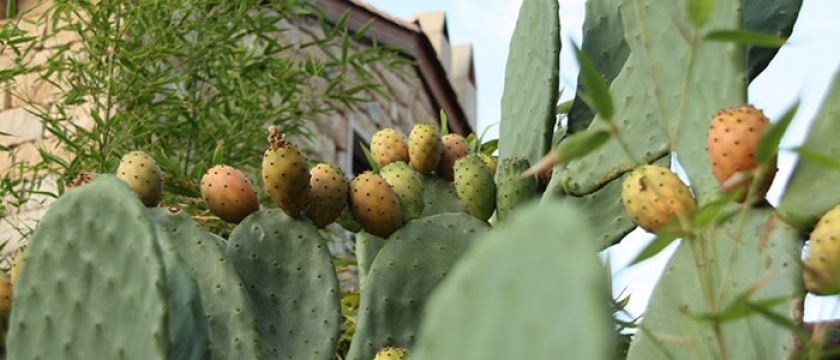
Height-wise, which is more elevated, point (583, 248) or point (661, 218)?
point (583, 248)

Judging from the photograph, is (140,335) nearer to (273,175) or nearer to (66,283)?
(66,283)

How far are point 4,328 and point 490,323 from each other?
1138 millimetres

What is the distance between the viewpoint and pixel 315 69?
4211mm

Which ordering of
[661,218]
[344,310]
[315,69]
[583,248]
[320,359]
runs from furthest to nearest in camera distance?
[315,69], [344,310], [320,359], [661,218], [583,248]

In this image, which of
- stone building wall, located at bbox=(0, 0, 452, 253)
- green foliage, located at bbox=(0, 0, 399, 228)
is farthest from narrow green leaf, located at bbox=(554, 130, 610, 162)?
stone building wall, located at bbox=(0, 0, 452, 253)

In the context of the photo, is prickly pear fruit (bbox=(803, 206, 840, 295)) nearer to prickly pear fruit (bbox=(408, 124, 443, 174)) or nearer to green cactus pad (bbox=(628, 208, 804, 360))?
green cactus pad (bbox=(628, 208, 804, 360))

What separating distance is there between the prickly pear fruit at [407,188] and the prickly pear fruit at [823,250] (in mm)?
672

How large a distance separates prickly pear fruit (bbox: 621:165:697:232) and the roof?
14.8ft

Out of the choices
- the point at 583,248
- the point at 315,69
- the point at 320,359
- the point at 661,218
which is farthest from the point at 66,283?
the point at 315,69

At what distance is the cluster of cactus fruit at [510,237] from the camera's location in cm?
60

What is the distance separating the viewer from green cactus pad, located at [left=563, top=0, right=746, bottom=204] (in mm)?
1495

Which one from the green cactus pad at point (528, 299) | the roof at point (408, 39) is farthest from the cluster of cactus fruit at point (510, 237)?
the roof at point (408, 39)

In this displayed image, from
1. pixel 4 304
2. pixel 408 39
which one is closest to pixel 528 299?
pixel 4 304

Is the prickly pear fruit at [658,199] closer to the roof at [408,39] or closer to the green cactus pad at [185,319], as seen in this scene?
the green cactus pad at [185,319]
